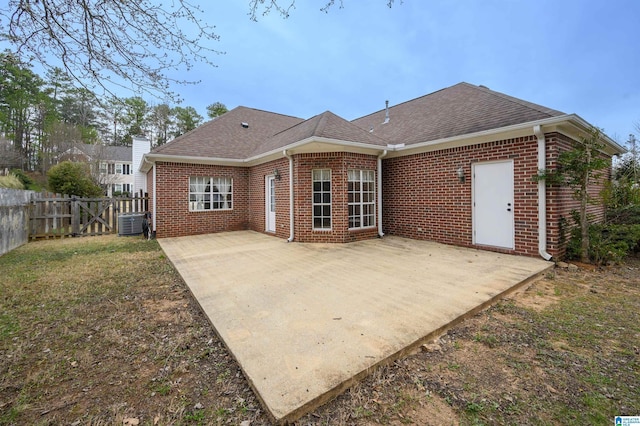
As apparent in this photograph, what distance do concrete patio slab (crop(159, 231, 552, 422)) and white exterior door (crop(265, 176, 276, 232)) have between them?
2691 millimetres

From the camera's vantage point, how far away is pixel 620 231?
5887 mm

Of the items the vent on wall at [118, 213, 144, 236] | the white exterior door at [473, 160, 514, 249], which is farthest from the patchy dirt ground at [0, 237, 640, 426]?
the vent on wall at [118, 213, 144, 236]

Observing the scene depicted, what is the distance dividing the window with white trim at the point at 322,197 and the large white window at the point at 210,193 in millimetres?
4542

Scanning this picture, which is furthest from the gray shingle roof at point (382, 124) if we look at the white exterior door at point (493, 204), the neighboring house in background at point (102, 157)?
the neighboring house in background at point (102, 157)

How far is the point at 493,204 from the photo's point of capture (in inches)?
264

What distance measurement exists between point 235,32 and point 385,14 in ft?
7.48

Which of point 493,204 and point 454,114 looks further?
point 454,114

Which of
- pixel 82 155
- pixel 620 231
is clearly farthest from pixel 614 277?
pixel 82 155

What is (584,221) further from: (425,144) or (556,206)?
(425,144)

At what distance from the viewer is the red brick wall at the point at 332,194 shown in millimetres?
8047

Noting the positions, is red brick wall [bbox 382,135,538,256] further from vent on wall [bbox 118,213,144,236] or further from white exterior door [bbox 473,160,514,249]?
vent on wall [bbox 118,213,144,236]

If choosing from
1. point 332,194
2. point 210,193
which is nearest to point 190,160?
point 210,193

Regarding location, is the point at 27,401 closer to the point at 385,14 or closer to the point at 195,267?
the point at 195,267

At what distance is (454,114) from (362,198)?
12.3ft
